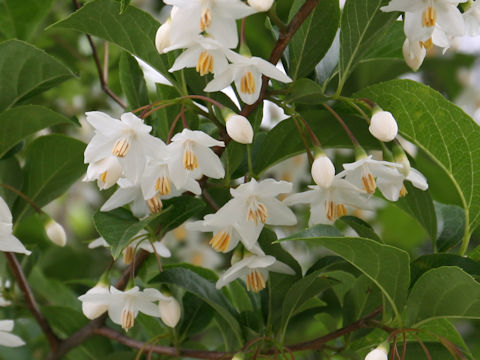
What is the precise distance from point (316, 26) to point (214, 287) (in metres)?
0.58

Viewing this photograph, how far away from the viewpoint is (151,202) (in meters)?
1.40

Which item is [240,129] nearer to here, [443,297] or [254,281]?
[254,281]

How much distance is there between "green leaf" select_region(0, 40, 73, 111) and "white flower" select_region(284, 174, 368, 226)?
0.60 meters

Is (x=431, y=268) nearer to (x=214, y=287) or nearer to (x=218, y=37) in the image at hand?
(x=214, y=287)

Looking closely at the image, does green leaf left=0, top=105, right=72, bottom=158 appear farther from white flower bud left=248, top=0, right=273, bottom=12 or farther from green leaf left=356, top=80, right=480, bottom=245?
green leaf left=356, top=80, right=480, bottom=245

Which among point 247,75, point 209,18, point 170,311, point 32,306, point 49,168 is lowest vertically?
point 32,306

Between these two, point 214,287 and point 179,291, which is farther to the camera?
point 179,291

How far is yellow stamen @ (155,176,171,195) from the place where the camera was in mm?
1322

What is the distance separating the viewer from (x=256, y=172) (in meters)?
1.55

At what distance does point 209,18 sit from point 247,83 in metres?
0.14

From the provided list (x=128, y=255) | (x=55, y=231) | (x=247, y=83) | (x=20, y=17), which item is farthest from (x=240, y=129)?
(x=20, y=17)

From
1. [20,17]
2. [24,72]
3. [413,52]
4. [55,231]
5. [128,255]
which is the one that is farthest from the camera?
[20,17]

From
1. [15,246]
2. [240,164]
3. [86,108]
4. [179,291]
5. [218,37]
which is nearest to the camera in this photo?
[218,37]

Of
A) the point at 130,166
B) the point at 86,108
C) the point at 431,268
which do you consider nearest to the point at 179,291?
the point at 130,166
